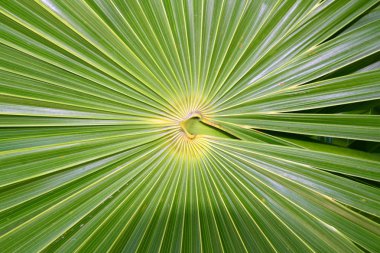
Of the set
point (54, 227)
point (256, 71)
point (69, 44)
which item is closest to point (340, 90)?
point (256, 71)

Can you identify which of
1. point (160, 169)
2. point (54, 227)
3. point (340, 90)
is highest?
point (340, 90)

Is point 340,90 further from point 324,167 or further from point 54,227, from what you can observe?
point 54,227

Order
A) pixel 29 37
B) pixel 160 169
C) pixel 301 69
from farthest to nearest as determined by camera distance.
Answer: pixel 160 169 → pixel 301 69 → pixel 29 37

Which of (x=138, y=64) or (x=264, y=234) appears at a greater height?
(x=138, y=64)

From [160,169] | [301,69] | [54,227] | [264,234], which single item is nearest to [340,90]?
[301,69]

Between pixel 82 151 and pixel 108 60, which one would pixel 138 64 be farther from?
pixel 82 151

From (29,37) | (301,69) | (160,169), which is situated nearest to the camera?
(29,37)

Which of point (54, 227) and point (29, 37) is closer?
point (29, 37)
